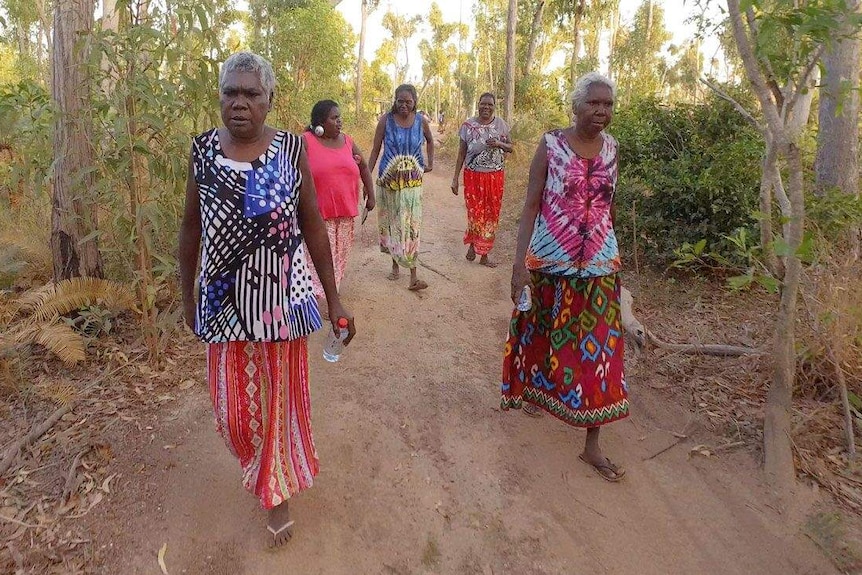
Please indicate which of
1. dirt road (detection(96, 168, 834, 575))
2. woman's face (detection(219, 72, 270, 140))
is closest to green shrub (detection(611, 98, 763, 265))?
dirt road (detection(96, 168, 834, 575))

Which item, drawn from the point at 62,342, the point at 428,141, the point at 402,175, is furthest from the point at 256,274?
the point at 428,141

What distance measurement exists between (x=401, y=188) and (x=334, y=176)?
971mm


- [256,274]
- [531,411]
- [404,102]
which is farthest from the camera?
[404,102]

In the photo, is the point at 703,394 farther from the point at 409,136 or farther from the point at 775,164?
the point at 409,136

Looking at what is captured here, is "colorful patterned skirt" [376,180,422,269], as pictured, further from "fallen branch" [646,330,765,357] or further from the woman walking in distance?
"fallen branch" [646,330,765,357]

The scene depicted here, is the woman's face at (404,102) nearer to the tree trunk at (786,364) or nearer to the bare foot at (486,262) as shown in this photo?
the bare foot at (486,262)

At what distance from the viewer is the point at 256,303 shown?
2098 mm

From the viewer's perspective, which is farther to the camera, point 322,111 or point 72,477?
point 322,111

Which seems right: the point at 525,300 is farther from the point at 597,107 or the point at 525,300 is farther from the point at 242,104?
the point at 242,104

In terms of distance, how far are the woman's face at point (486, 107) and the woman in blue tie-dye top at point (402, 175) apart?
837 millimetres

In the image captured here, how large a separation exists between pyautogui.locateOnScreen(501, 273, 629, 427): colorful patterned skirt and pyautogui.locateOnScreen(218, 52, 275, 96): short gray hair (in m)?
1.58

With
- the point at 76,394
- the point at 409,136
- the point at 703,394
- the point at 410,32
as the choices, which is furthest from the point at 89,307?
the point at 410,32

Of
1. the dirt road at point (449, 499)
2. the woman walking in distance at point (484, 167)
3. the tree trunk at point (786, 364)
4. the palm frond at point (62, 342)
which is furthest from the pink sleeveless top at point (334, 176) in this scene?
the tree trunk at point (786, 364)

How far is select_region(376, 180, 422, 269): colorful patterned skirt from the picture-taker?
17.5 feet
